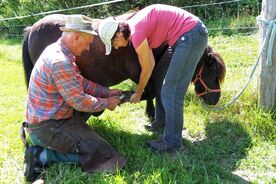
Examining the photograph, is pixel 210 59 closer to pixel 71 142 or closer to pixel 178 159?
pixel 178 159

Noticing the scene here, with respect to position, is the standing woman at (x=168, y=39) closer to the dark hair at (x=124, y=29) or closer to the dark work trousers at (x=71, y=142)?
the dark hair at (x=124, y=29)

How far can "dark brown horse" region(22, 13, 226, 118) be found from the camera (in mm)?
4309

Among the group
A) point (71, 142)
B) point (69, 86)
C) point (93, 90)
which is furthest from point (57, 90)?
point (93, 90)

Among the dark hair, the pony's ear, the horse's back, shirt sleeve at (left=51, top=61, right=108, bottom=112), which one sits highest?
the dark hair

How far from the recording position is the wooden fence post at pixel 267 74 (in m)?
3.91

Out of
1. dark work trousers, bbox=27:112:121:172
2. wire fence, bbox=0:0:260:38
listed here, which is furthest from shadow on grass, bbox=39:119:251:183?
wire fence, bbox=0:0:260:38

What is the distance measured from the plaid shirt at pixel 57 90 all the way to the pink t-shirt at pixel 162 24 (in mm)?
680

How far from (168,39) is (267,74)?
1.32 metres

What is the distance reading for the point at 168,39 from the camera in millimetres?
3590

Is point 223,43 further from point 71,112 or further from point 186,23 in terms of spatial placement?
point 71,112

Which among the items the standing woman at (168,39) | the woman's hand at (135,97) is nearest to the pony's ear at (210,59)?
the standing woman at (168,39)

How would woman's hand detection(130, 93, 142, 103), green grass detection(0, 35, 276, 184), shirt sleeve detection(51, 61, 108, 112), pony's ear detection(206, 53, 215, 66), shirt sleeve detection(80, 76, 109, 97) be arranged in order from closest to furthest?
shirt sleeve detection(51, 61, 108, 112)
green grass detection(0, 35, 276, 184)
woman's hand detection(130, 93, 142, 103)
shirt sleeve detection(80, 76, 109, 97)
pony's ear detection(206, 53, 215, 66)

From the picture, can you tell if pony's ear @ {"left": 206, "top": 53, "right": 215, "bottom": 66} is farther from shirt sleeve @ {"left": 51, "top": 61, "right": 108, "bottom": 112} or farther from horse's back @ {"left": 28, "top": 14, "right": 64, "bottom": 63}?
horse's back @ {"left": 28, "top": 14, "right": 64, "bottom": 63}

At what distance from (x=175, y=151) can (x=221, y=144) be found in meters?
0.52
